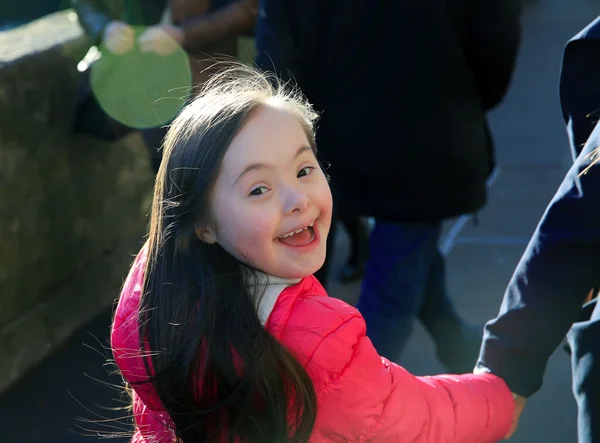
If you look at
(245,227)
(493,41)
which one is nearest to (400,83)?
(493,41)

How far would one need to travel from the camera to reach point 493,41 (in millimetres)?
3045

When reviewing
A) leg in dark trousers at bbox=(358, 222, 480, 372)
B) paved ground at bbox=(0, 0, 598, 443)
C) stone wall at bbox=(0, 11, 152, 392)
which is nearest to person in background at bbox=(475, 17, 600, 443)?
leg in dark trousers at bbox=(358, 222, 480, 372)

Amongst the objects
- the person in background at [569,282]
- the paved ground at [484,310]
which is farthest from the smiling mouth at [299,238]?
the paved ground at [484,310]

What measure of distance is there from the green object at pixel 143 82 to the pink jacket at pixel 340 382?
1.92 metres

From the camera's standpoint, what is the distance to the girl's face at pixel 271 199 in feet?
5.53

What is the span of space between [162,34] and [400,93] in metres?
1.21

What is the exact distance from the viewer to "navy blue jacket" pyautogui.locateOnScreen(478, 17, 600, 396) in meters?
2.04

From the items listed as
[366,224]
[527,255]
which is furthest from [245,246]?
[366,224]

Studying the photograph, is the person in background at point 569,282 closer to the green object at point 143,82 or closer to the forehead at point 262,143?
the forehead at point 262,143

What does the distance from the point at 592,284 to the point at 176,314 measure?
1.05m

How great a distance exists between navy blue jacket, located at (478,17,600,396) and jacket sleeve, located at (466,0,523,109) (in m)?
0.90

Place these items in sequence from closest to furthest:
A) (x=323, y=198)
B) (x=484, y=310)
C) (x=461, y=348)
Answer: (x=323, y=198), (x=461, y=348), (x=484, y=310)

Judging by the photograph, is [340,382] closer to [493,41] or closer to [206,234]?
[206,234]

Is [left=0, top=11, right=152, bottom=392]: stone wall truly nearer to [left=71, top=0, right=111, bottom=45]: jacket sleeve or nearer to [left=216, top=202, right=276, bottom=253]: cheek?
[left=71, top=0, right=111, bottom=45]: jacket sleeve
